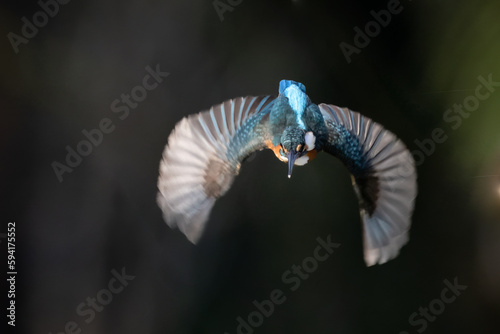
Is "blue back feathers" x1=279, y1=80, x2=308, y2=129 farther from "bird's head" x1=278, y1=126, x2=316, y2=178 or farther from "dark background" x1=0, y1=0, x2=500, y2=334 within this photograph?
"dark background" x1=0, y1=0, x2=500, y2=334

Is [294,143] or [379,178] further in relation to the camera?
[379,178]

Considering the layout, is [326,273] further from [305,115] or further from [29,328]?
[29,328]

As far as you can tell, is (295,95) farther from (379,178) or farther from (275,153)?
(379,178)

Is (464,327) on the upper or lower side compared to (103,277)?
lower

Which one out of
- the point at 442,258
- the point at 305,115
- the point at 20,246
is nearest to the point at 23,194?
the point at 20,246

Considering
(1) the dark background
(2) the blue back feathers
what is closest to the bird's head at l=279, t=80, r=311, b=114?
(2) the blue back feathers

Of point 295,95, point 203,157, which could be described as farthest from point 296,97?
point 203,157
